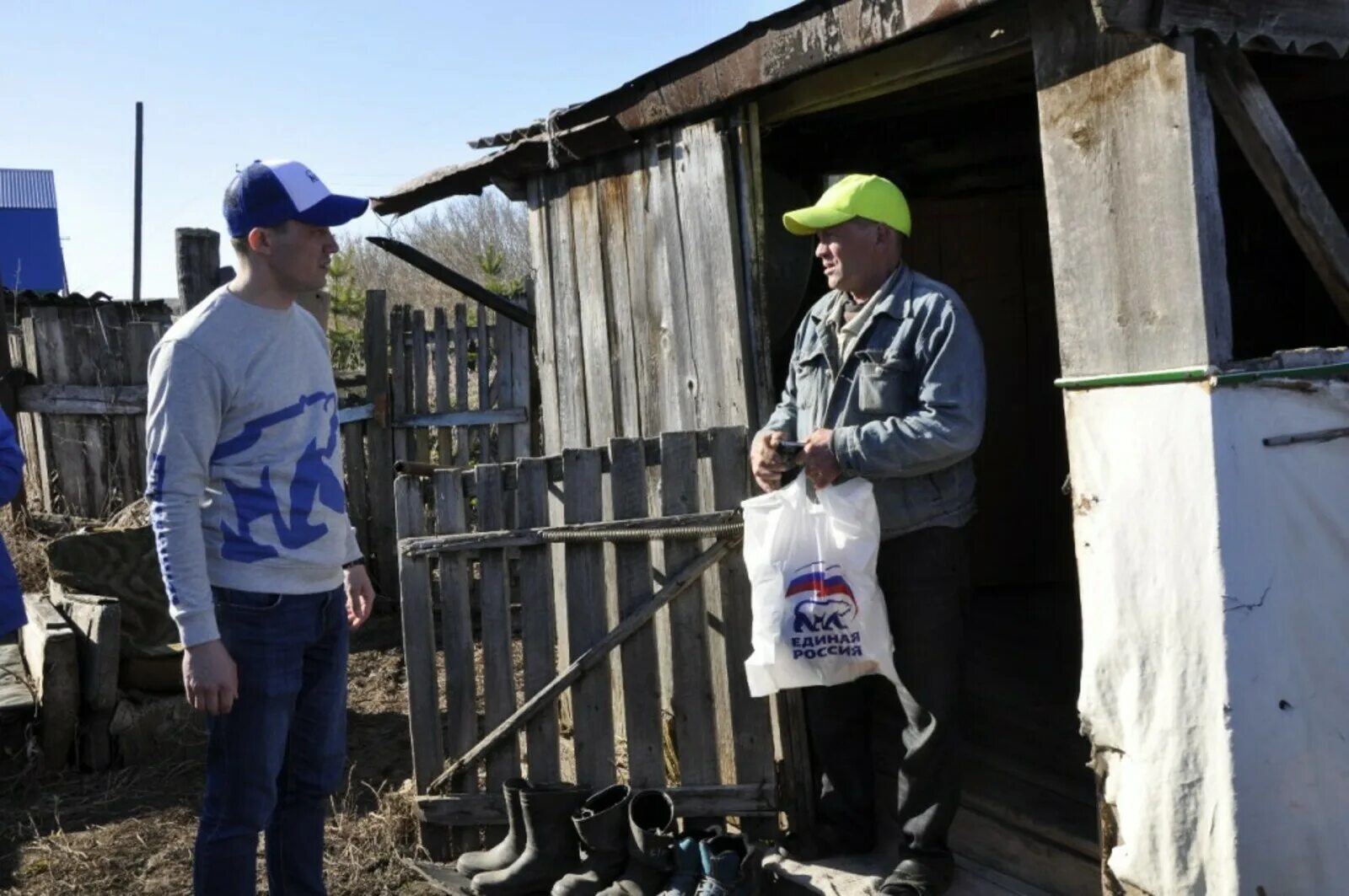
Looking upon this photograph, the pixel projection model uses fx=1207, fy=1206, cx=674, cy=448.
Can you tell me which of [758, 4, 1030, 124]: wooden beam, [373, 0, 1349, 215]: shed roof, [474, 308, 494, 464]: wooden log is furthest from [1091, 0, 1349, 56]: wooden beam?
[474, 308, 494, 464]: wooden log

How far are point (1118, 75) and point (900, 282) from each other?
2.74ft

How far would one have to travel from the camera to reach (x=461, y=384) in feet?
27.0

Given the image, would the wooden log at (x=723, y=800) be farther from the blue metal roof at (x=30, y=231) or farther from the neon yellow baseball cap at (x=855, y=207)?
the blue metal roof at (x=30, y=231)

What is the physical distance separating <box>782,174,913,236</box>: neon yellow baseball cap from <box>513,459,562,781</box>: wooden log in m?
1.29

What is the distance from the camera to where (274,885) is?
3258 mm

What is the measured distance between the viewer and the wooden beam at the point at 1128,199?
2836 mm

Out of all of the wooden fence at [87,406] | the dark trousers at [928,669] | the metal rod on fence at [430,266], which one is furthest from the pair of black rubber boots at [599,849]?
the wooden fence at [87,406]

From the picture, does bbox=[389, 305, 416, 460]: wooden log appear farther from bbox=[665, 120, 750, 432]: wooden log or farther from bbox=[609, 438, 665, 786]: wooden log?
bbox=[609, 438, 665, 786]: wooden log

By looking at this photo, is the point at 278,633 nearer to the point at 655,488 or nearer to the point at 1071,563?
the point at 655,488

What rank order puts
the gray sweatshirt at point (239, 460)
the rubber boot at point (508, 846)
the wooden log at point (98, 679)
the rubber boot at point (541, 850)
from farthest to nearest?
1. the wooden log at point (98, 679)
2. the rubber boot at point (508, 846)
3. the rubber boot at point (541, 850)
4. the gray sweatshirt at point (239, 460)

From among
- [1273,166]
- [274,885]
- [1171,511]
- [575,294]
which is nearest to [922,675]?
[1171,511]

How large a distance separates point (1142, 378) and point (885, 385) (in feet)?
2.37

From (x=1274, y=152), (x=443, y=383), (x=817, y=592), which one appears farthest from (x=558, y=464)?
(x=443, y=383)

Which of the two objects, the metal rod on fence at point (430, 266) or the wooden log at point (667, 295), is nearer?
the wooden log at point (667, 295)
